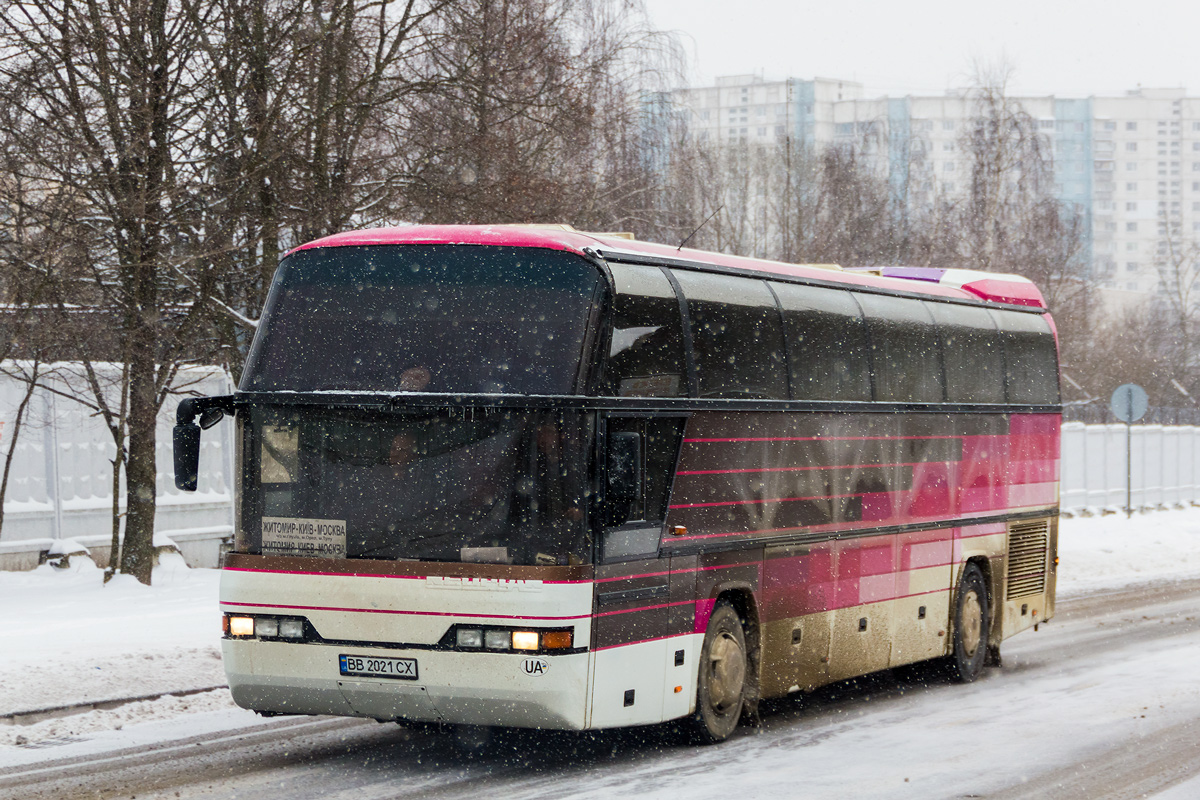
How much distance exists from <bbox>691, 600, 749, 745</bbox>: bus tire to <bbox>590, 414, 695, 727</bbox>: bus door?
0.40m

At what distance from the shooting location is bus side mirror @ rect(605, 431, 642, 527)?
9.10 m

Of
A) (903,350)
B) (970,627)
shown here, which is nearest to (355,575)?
(903,350)

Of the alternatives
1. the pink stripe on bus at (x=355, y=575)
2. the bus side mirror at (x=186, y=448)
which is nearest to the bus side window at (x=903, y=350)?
the pink stripe on bus at (x=355, y=575)

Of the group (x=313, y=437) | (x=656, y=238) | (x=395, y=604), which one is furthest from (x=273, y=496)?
(x=656, y=238)

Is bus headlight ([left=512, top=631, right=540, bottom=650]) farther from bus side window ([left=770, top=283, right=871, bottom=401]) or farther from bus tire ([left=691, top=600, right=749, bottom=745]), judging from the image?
bus side window ([left=770, top=283, right=871, bottom=401])

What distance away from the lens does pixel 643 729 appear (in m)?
11.1

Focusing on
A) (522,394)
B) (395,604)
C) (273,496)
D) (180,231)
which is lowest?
(395,604)

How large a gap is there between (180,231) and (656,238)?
13.7 meters

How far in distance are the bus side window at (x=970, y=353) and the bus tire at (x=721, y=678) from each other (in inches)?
168

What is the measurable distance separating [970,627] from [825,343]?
4.22 m

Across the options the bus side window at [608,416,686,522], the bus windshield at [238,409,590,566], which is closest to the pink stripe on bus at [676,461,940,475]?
the bus side window at [608,416,686,522]

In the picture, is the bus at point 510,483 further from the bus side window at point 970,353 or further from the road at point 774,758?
the bus side window at point 970,353

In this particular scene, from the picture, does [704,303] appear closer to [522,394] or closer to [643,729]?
[522,394]

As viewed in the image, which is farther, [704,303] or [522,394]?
[704,303]
